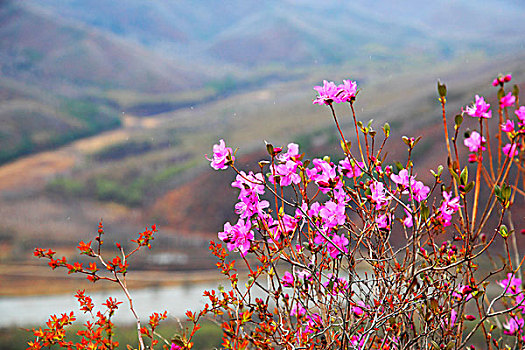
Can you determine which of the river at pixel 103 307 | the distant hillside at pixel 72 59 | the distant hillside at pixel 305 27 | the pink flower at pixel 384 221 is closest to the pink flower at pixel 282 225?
the pink flower at pixel 384 221

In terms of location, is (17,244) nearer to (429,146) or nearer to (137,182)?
(137,182)

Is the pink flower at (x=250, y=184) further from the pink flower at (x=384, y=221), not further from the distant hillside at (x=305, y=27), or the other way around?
the distant hillside at (x=305, y=27)

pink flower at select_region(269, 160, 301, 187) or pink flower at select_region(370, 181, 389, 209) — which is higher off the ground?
pink flower at select_region(269, 160, 301, 187)

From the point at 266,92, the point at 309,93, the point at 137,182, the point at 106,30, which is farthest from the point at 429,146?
the point at 106,30

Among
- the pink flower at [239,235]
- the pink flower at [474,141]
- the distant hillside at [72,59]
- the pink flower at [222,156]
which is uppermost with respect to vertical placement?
the distant hillside at [72,59]

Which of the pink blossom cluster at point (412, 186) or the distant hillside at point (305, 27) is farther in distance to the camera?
the distant hillside at point (305, 27)

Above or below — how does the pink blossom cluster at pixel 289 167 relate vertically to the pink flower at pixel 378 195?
above

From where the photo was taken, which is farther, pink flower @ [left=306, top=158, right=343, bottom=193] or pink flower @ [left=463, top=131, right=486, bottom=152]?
pink flower @ [left=463, top=131, right=486, bottom=152]

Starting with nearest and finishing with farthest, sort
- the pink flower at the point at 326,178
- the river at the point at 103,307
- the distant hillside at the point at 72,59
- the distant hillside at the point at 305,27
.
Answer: the pink flower at the point at 326,178 → the river at the point at 103,307 → the distant hillside at the point at 72,59 → the distant hillside at the point at 305,27

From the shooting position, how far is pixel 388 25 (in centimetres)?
1420

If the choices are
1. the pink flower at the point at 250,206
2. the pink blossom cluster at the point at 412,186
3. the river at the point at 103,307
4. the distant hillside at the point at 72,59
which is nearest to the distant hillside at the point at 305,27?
the distant hillside at the point at 72,59

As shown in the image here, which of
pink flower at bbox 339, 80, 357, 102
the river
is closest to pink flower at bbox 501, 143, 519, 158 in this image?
pink flower at bbox 339, 80, 357, 102

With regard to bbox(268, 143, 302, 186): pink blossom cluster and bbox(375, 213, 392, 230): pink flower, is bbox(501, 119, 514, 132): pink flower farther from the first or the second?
bbox(268, 143, 302, 186): pink blossom cluster

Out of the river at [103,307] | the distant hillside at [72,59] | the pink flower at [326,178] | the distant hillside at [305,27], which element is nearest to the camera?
the pink flower at [326,178]
